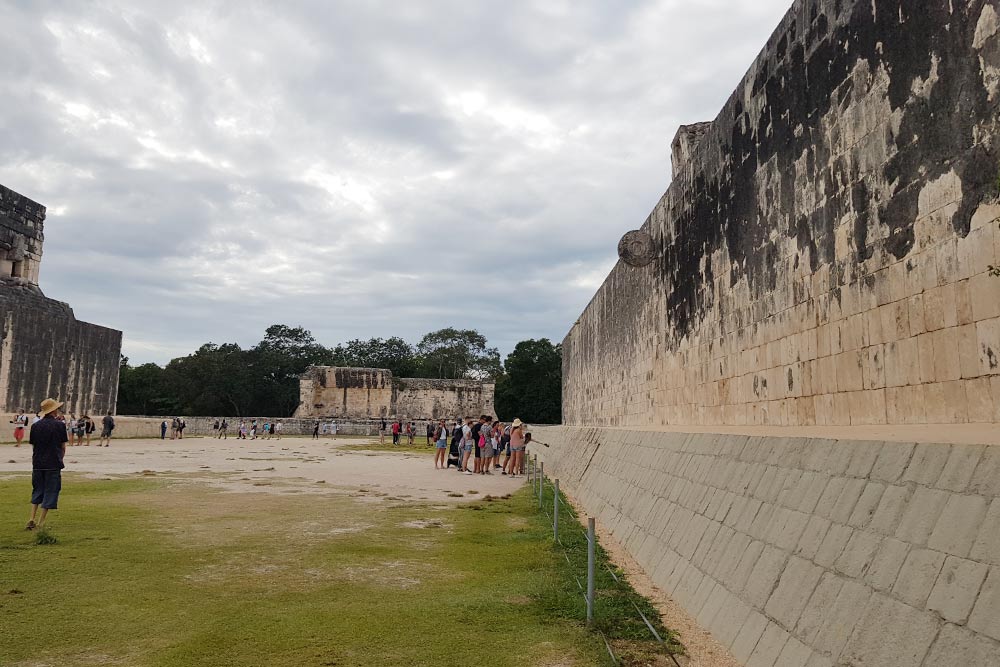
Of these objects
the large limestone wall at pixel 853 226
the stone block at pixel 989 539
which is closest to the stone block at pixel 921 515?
the stone block at pixel 989 539

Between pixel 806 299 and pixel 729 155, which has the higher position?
pixel 729 155

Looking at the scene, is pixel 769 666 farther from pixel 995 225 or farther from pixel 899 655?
pixel 995 225

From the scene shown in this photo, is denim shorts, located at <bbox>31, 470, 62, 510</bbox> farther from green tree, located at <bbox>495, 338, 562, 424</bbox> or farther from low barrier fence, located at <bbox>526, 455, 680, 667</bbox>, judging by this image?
green tree, located at <bbox>495, 338, 562, 424</bbox>

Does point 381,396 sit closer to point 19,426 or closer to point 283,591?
point 19,426

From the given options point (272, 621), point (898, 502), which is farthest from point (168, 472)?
point (898, 502)

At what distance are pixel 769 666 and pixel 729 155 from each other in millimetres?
6784

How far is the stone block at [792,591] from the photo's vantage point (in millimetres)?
3113

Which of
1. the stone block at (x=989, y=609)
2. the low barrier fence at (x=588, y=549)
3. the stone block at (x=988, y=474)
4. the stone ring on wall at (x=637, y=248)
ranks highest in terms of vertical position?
the stone ring on wall at (x=637, y=248)

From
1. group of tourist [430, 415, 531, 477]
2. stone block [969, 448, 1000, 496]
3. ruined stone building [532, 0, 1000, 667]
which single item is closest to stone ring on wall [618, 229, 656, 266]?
ruined stone building [532, 0, 1000, 667]

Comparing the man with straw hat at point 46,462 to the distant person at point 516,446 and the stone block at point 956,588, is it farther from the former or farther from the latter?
the distant person at point 516,446

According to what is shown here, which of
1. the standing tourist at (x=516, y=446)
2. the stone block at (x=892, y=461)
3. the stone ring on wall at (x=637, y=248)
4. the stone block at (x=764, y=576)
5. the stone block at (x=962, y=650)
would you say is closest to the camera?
the stone block at (x=962, y=650)

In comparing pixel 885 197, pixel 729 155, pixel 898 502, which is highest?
pixel 729 155

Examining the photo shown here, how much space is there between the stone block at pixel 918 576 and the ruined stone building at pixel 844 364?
1 centimetres

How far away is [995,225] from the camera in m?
3.94
